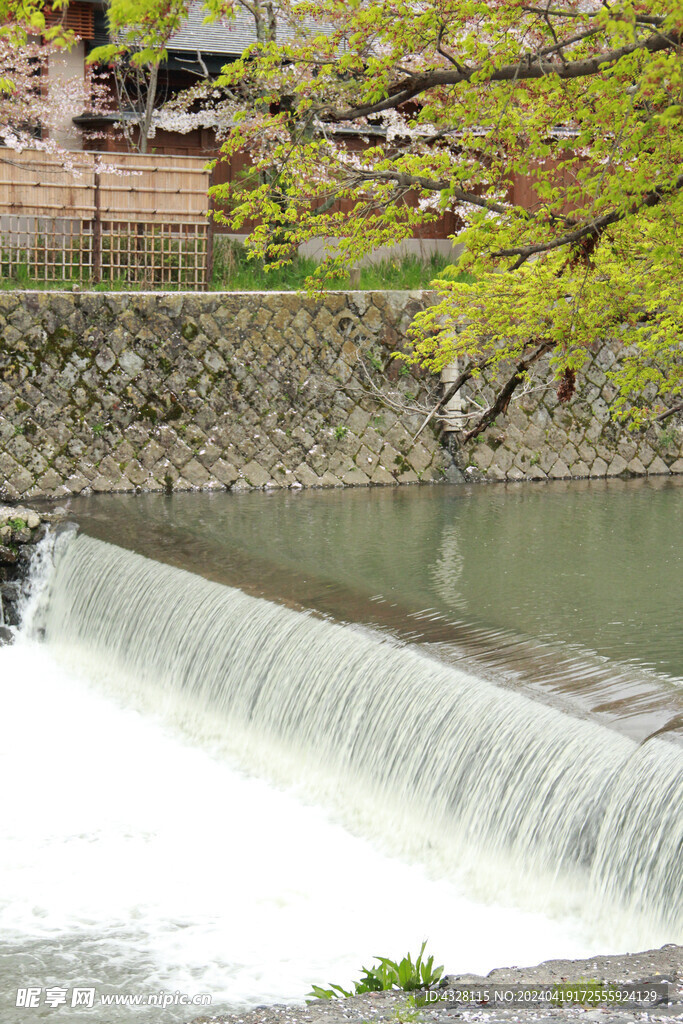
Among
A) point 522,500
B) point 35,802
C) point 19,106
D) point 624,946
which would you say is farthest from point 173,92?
point 624,946

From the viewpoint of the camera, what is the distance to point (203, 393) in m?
14.2

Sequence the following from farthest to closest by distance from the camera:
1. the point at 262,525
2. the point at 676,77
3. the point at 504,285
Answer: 1. the point at 262,525
2. the point at 504,285
3. the point at 676,77

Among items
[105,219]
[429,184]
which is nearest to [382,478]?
[105,219]

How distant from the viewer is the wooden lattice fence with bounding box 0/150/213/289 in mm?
14695

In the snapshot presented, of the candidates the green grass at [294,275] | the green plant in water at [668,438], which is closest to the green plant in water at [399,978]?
the green grass at [294,275]

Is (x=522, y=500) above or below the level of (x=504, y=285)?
below

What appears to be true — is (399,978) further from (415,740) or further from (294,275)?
(294,275)

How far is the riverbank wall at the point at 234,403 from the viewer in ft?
44.7

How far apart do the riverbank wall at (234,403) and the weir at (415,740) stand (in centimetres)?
392

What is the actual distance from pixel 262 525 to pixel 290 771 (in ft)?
15.0

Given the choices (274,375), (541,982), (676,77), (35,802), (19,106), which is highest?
(19,106)

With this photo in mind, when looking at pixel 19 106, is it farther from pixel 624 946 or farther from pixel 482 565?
pixel 624 946

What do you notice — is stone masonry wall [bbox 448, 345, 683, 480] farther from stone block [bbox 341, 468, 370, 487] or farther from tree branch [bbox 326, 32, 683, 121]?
tree branch [bbox 326, 32, 683, 121]

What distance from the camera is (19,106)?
17547mm
